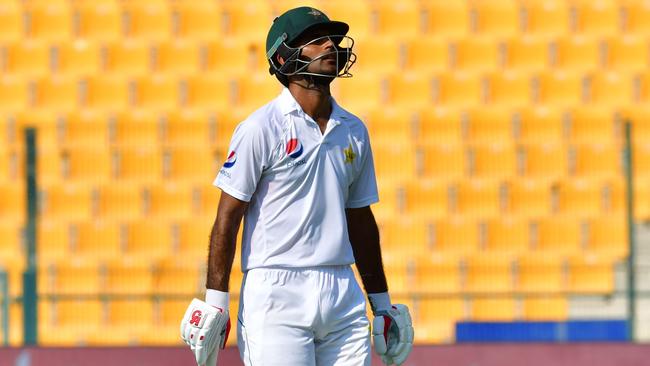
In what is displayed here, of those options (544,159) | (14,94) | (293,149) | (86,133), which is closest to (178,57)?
(86,133)

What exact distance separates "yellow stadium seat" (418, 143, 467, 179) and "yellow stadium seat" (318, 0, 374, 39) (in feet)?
5.23

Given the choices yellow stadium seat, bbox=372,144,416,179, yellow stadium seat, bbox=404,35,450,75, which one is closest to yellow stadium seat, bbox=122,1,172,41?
yellow stadium seat, bbox=404,35,450,75

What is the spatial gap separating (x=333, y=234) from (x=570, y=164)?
315 inches

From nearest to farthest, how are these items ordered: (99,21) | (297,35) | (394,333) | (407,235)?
(297,35), (394,333), (407,235), (99,21)

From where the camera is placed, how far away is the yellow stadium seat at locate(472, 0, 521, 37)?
12617mm

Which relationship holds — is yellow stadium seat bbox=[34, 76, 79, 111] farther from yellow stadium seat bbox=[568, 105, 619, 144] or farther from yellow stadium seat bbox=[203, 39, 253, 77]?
yellow stadium seat bbox=[568, 105, 619, 144]

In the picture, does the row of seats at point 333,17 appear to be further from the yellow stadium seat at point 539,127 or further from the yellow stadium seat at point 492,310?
the yellow stadium seat at point 492,310

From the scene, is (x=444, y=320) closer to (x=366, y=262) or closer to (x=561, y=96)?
(x=561, y=96)

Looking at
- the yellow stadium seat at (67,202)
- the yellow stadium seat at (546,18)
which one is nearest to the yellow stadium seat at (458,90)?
the yellow stadium seat at (546,18)

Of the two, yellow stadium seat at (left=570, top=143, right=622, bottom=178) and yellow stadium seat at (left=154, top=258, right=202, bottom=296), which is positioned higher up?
yellow stadium seat at (left=570, top=143, right=622, bottom=178)

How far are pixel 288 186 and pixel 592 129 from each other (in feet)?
26.7

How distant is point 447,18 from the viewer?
41.5ft

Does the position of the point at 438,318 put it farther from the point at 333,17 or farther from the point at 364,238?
the point at 364,238

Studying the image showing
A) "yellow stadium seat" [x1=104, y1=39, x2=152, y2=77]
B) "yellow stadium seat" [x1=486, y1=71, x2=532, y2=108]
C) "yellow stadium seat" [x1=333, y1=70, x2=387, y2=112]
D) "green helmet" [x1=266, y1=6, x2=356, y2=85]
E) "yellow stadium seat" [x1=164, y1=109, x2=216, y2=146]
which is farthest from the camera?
"yellow stadium seat" [x1=104, y1=39, x2=152, y2=77]
